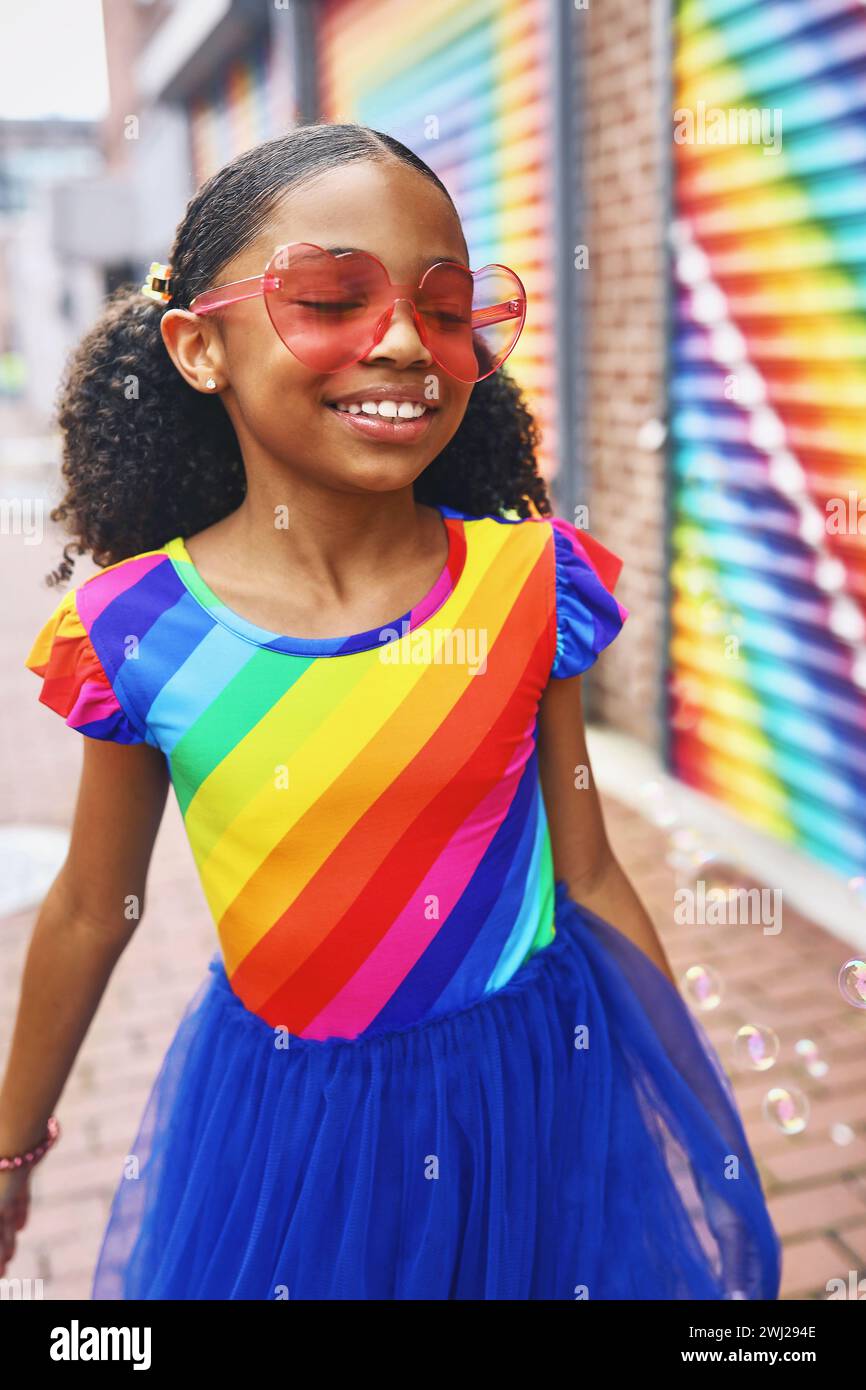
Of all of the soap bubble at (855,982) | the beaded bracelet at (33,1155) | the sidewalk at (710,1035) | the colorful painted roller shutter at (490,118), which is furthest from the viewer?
the colorful painted roller shutter at (490,118)

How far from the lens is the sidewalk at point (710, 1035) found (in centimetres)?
304

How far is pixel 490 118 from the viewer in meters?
6.42

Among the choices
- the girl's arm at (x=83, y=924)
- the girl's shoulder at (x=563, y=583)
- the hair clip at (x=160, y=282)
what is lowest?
the girl's arm at (x=83, y=924)

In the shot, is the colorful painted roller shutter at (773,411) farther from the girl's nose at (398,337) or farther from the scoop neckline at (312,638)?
the girl's nose at (398,337)

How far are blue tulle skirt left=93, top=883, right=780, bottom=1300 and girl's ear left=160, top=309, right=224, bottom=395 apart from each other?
30.8 inches

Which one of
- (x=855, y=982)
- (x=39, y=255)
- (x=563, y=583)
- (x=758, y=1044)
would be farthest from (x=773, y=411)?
(x=39, y=255)

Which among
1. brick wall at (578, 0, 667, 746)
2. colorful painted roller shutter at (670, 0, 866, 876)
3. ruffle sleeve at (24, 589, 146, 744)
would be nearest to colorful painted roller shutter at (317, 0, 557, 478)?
brick wall at (578, 0, 667, 746)

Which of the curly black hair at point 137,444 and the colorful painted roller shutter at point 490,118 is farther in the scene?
the colorful painted roller shutter at point 490,118

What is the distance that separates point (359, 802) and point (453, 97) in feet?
19.8

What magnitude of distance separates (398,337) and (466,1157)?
0.99 m

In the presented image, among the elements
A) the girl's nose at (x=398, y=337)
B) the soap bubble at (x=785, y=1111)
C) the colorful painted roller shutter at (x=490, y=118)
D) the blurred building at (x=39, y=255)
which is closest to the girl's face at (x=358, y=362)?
the girl's nose at (x=398, y=337)

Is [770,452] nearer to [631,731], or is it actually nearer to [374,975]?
[631,731]

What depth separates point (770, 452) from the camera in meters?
4.58

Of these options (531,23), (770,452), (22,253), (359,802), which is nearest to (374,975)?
(359,802)
